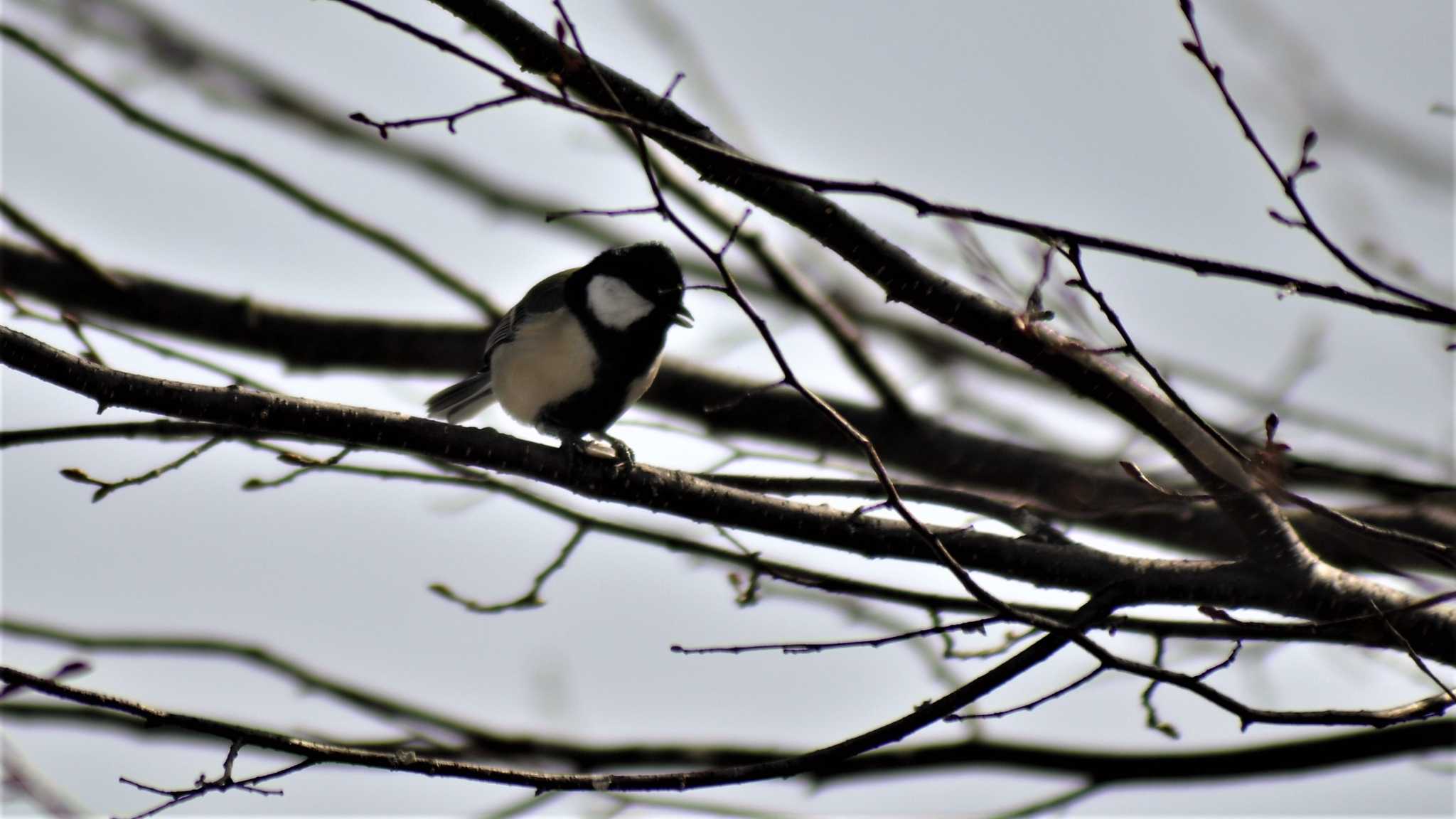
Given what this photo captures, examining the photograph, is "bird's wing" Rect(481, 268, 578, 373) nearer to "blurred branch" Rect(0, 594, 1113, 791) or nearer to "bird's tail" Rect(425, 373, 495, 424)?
"bird's tail" Rect(425, 373, 495, 424)

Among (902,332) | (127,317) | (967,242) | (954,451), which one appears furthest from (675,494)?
(902,332)

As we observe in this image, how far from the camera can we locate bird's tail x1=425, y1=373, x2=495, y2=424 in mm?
5004

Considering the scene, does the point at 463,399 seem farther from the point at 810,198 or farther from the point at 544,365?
the point at 810,198

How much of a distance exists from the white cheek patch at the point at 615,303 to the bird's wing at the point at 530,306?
0.12m

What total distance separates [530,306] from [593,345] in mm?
509

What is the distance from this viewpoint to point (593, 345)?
414 centimetres

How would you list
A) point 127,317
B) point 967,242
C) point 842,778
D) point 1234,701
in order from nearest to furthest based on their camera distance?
point 1234,701, point 967,242, point 842,778, point 127,317

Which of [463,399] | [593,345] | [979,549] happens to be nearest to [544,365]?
[593,345]

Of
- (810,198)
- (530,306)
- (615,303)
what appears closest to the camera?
(810,198)

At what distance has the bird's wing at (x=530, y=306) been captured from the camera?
443 cm

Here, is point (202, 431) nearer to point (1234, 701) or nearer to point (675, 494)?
point (675, 494)

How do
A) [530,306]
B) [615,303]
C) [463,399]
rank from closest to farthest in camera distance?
[615,303], [530,306], [463,399]

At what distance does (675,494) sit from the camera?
2867 millimetres

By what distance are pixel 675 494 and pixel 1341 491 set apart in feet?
10.0
